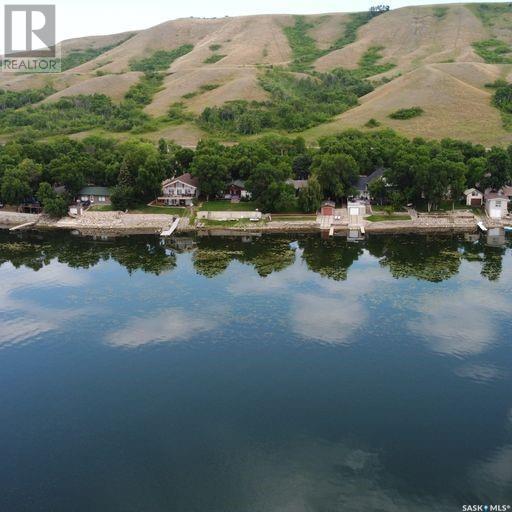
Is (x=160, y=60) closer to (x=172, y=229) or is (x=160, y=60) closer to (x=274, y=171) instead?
(x=274, y=171)

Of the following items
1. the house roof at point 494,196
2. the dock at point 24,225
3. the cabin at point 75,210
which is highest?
the house roof at point 494,196

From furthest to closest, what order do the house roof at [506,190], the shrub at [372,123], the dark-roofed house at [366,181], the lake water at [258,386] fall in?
the shrub at [372,123] → the dark-roofed house at [366,181] → the house roof at [506,190] → the lake water at [258,386]

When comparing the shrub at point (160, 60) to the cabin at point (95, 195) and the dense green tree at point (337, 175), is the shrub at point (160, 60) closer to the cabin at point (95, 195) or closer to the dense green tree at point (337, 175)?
the cabin at point (95, 195)

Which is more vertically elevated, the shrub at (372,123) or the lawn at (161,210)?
the shrub at (372,123)

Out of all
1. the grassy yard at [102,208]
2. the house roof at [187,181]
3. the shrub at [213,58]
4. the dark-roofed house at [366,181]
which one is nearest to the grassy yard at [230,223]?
the house roof at [187,181]

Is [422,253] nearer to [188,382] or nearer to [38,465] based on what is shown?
[188,382]

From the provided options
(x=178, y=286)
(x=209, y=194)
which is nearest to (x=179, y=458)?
(x=178, y=286)

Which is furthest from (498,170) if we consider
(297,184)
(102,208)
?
(102,208)
